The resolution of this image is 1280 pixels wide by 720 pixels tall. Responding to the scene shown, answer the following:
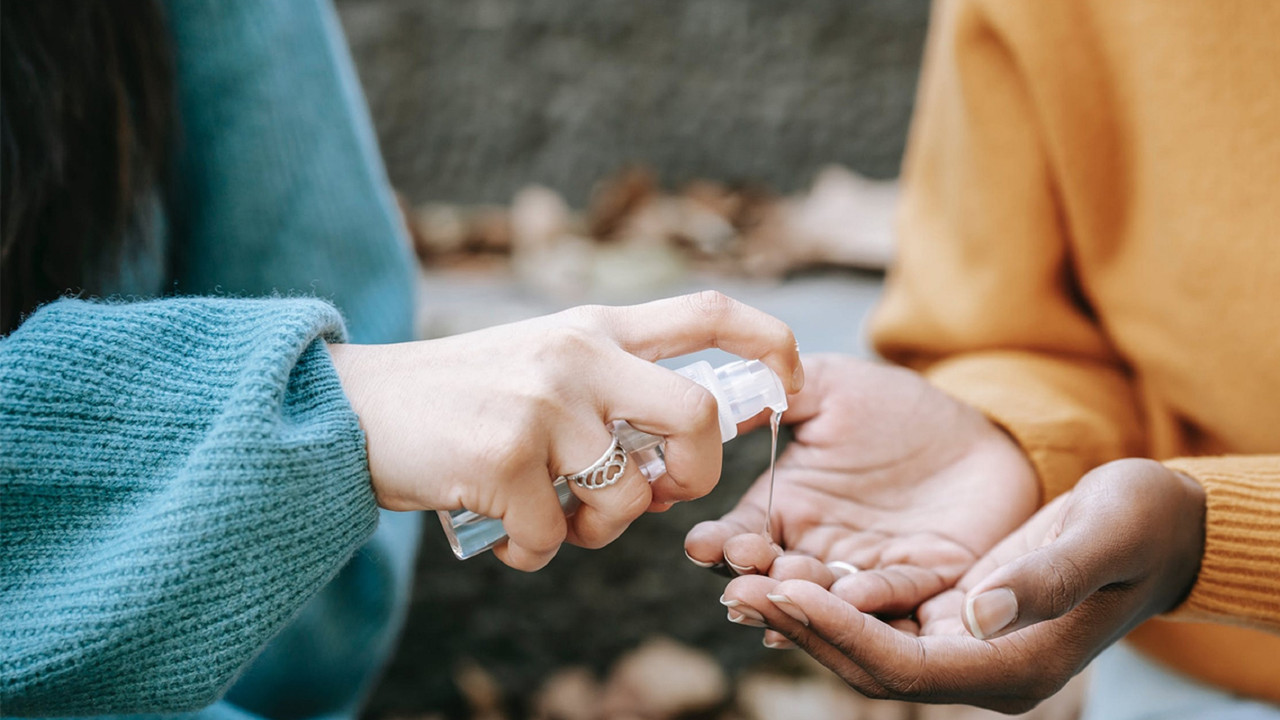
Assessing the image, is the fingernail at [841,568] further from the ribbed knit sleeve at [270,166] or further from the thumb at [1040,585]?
the ribbed knit sleeve at [270,166]

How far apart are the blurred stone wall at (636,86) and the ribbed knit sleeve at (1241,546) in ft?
3.20

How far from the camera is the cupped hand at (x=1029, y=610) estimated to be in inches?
21.6

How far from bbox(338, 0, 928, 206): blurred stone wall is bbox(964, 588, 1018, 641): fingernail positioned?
45.8 inches

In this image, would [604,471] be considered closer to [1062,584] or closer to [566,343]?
[566,343]

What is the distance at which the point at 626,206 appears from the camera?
157 cm

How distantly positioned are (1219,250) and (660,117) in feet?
3.24

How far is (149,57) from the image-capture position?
0.80 m

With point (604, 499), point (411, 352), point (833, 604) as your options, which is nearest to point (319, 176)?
point (411, 352)

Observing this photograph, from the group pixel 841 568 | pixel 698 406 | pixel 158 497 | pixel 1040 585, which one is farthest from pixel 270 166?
pixel 1040 585

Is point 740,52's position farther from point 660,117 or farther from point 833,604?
point 833,604

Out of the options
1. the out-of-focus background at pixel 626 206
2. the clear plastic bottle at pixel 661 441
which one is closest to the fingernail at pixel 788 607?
the clear plastic bottle at pixel 661 441

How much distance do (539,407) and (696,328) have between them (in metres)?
0.12

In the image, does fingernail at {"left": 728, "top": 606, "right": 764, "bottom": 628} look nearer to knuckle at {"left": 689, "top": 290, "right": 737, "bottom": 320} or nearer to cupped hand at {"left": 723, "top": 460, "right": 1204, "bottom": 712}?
cupped hand at {"left": 723, "top": 460, "right": 1204, "bottom": 712}

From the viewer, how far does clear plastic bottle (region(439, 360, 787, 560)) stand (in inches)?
24.6
